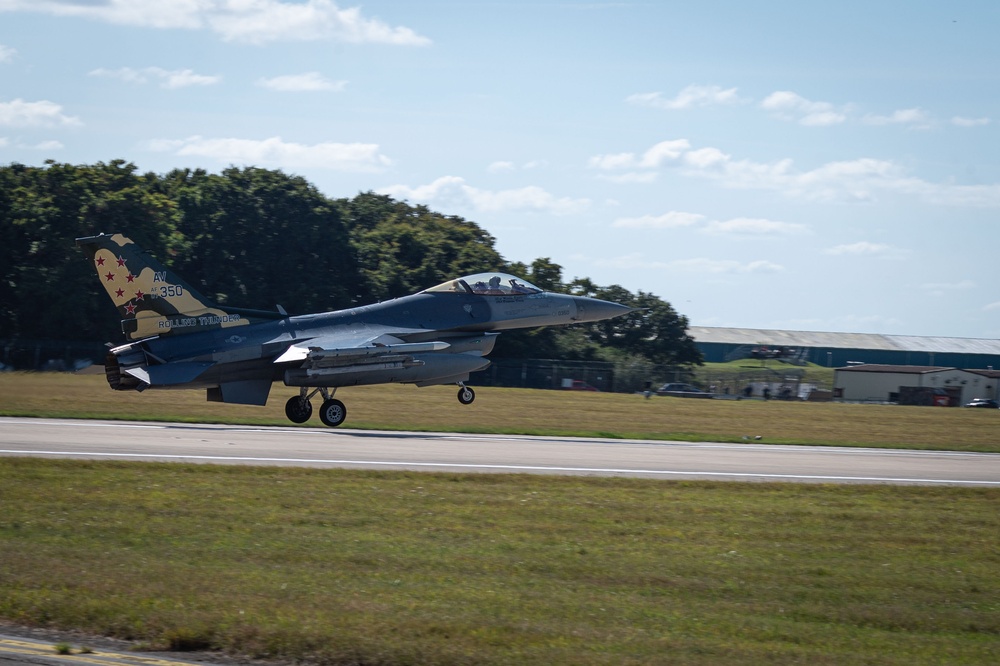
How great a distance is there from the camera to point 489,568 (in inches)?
427

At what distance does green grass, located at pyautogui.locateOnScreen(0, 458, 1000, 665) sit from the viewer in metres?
8.19

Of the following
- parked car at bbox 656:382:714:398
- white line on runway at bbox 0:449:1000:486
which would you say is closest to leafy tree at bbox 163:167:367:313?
parked car at bbox 656:382:714:398

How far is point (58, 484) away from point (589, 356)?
2171 inches

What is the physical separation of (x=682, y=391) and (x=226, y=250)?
29.0 meters

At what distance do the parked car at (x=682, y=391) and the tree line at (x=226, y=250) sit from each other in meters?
6.55

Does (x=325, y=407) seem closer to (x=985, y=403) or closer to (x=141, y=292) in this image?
(x=141, y=292)

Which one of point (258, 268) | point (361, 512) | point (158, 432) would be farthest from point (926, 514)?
point (258, 268)

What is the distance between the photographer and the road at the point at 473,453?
63.9 ft

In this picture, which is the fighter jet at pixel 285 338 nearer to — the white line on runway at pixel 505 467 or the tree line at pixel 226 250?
the white line on runway at pixel 505 467

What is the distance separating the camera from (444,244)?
68188 mm

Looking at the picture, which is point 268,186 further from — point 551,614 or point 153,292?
point 551,614

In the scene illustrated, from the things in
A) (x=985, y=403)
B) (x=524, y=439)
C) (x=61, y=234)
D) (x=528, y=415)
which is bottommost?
(x=524, y=439)

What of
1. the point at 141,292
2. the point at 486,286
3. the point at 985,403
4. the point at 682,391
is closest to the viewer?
the point at 141,292

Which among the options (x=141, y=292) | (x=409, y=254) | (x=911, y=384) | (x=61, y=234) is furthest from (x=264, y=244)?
(x=911, y=384)
